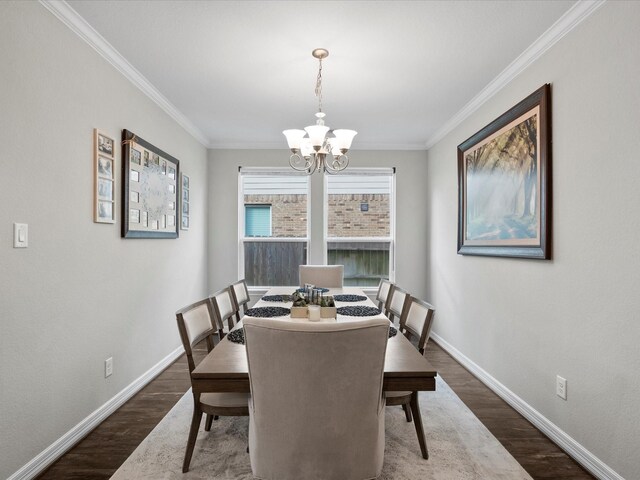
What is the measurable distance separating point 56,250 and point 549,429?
3.13 metres

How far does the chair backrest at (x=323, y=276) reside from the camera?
4.06 metres

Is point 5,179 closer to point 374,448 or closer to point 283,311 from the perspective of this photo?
point 283,311

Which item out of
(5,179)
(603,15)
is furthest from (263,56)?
(603,15)

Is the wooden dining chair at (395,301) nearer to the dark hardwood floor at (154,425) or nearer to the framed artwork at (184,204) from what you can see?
the dark hardwood floor at (154,425)


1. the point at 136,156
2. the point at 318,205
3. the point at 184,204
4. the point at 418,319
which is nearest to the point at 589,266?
the point at 418,319

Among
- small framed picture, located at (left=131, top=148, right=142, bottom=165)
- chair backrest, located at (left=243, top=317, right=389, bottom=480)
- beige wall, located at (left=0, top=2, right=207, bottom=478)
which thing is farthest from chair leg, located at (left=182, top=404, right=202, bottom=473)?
small framed picture, located at (left=131, top=148, right=142, bottom=165)

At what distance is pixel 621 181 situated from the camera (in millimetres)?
1843

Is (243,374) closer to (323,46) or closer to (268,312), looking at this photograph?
(268,312)

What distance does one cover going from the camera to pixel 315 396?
4.37 ft

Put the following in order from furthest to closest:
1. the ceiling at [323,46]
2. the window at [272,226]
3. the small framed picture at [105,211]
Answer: the window at [272,226], the small framed picture at [105,211], the ceiling at [323,46]

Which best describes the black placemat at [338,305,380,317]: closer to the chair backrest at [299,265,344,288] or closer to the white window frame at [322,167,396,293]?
the chair backrest at [299,265,344,288]

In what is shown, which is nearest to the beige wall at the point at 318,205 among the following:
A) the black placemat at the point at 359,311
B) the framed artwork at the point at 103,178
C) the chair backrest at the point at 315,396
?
the framed artwork at the point at 103,178

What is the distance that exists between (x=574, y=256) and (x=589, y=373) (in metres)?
0.64

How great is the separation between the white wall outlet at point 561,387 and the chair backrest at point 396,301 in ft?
3.32
